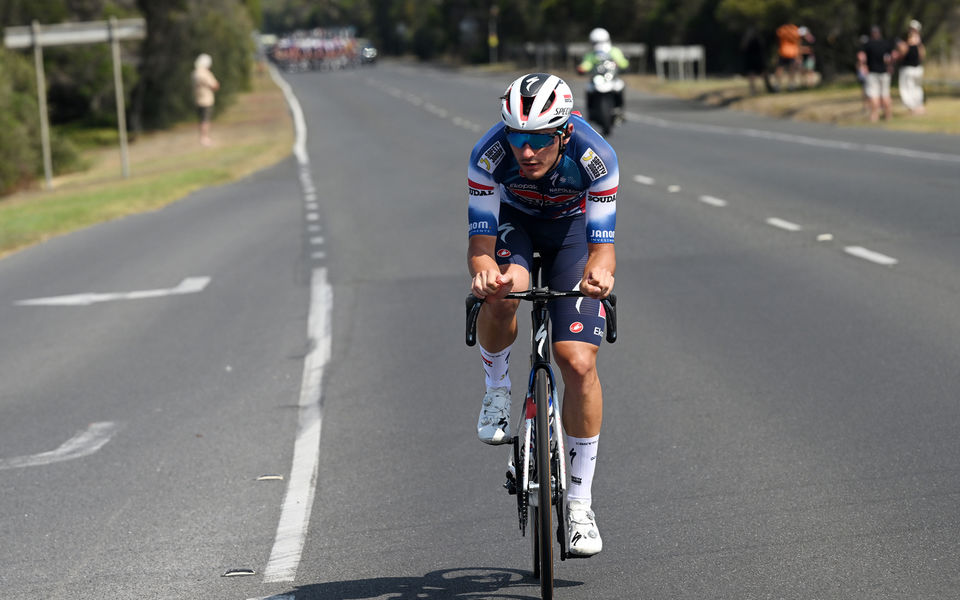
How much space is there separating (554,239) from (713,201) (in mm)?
12755

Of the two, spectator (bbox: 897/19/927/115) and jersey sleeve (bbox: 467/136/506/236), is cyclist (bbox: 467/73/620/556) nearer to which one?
jersey sleeve (bbox: 467/136/506/236)

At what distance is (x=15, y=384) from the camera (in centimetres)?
963

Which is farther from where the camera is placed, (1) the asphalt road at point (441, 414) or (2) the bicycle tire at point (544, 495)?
(1) the asphalt road at point (441, 414)

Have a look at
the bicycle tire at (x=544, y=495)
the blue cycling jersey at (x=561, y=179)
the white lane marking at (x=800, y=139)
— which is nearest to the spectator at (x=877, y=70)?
the white lane marking at (x=800, y=139)

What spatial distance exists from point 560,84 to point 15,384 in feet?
19.4

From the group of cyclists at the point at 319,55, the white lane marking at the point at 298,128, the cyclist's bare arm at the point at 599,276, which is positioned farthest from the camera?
A: the group of cyclists at the point at 319,55

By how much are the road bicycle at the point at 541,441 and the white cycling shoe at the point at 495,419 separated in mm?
207

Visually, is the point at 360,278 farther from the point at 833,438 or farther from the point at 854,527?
the point at 854,527

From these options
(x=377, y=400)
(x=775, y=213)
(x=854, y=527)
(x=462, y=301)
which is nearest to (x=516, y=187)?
(x=854, y=527)

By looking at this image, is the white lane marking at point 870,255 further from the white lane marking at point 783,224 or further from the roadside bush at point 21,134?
the roadside bush at point 21,134

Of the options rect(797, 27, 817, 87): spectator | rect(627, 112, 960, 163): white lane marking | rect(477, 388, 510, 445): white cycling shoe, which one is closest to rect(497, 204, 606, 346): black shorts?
rect(477, 388, 510, 445): white cycling shoe

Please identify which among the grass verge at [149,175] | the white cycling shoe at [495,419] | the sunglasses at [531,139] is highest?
the sunglasses at [531,139]

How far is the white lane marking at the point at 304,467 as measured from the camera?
5.69m

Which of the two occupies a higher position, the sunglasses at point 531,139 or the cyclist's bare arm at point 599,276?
the sunglasses at point 531,139
